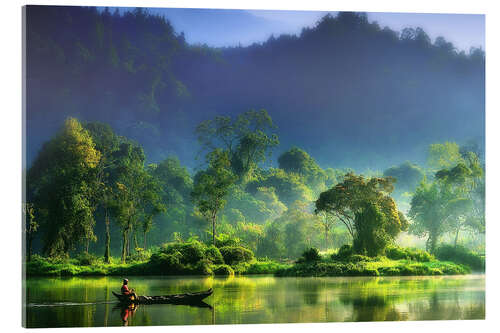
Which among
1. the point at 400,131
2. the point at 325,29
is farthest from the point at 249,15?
the point at 400,131

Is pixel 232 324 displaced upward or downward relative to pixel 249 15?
downward

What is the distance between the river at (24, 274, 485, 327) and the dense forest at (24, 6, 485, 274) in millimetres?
818

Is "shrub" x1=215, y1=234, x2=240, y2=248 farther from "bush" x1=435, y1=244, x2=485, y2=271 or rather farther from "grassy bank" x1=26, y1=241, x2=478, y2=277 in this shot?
"bush" x1=435, y1=244, x2=485, y2=271

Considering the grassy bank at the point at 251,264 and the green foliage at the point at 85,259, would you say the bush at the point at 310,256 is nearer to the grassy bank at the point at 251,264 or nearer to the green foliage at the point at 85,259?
the grassy bank at the point at 251,264

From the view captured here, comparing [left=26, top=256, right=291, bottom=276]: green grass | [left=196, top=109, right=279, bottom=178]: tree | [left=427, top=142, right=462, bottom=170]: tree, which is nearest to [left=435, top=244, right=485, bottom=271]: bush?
[left=427, top=142, right=462, bottom=170]: tree

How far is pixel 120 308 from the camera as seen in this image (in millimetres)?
13156

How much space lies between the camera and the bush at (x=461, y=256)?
1591 cm

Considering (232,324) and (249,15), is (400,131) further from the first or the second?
(232,324)

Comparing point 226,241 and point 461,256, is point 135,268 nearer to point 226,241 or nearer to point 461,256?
point 226,241

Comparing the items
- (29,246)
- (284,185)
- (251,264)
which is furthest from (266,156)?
(29,246)

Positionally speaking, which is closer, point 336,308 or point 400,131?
point 336,308

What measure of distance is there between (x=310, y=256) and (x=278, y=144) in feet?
8.57
